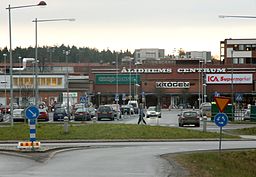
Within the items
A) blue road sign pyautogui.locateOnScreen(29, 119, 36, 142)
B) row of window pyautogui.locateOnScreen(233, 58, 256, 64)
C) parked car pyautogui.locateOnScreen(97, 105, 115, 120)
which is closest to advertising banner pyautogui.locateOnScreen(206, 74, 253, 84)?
row of window pyautogui.locateOnScreen(233, 58, 256, 64)

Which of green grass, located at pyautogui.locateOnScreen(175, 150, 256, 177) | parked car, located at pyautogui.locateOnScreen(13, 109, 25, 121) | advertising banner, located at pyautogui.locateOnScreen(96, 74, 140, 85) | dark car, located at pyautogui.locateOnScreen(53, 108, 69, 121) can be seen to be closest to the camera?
green grass, located at pyautogui.locateOnScreen(175, 150, 256, 177)

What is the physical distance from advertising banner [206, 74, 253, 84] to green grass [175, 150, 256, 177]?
289 ft

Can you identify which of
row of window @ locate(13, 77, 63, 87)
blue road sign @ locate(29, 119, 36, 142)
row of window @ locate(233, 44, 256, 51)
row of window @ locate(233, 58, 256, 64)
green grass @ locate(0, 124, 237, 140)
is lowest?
green grass @ locate(0, 124, 237, 140)

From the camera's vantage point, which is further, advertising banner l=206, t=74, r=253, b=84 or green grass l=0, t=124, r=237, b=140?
advertising banner l=206, t=74, r=253, b=84

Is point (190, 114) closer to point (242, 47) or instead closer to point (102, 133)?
point (102, 133)

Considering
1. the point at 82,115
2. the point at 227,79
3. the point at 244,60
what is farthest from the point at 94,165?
the point at 244,60

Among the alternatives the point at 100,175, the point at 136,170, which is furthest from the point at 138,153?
the point at 100,175

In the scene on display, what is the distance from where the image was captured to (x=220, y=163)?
76.2 feet

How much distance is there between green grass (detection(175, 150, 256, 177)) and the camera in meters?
Answer: 20.3

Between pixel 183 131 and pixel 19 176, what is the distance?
72.0 feet

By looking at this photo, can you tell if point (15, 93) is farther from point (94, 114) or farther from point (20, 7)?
point (20, 7)

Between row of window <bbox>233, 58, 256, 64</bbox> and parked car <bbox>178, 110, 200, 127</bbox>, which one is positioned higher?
row of window <bbox>233, 58, 256, 64</bbox>

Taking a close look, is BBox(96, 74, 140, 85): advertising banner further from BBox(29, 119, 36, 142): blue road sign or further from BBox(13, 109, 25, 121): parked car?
BBox(29, 119, 36, 142): blue road sign

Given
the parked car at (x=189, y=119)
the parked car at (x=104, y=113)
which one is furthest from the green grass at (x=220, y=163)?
the parked car at (x=104, y=113)
